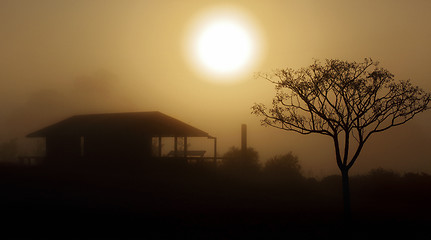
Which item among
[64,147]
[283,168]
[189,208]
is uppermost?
[64,147]

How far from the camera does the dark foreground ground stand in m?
23.5

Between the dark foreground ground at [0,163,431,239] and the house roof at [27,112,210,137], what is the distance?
4.28m

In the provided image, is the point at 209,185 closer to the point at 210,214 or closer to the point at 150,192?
the point at 150,192

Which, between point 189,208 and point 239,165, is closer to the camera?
point 189,208

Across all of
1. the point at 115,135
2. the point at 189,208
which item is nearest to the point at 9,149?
the point at 115,135

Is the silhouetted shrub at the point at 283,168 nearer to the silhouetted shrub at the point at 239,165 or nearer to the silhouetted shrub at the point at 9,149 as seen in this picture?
the silhouetted shrub at the point at 239,165

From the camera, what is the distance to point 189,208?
28.1 metres

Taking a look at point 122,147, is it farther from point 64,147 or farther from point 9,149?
point 9,149

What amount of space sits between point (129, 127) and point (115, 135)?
1640 millimetres

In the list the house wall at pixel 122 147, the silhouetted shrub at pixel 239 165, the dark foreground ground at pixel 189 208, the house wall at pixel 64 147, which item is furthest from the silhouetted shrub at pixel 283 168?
the house wall at pixel 64 147

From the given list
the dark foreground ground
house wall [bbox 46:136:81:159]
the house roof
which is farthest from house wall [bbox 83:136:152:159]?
the dark foreground ground

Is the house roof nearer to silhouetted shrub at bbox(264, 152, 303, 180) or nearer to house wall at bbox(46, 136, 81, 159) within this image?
house wall at bbox(46, 136, 81, 159)

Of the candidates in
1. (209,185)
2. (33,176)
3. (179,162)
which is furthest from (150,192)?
(179,162)

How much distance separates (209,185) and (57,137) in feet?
64.5
